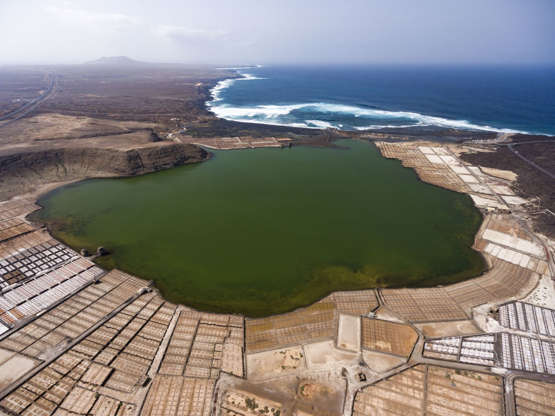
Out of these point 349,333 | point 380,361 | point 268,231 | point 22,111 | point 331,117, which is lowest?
point 380,361

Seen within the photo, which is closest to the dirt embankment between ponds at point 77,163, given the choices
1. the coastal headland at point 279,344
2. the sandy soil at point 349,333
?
the coastal headland at point 279,344

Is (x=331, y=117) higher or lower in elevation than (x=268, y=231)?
higher

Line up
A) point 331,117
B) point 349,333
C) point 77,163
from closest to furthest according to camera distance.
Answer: point 349,333
point 77,163
point 331,117

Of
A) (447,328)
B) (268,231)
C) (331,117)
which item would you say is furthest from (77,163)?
(331,117)

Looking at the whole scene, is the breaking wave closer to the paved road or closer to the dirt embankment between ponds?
the dirt embankment between ponds

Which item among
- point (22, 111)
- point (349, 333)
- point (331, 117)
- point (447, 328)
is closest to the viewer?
point (349, 333)

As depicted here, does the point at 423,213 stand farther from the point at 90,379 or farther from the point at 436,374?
the point at 90,379

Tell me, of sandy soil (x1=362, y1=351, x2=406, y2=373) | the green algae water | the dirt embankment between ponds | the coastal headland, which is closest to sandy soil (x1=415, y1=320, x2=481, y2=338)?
the coastal headland

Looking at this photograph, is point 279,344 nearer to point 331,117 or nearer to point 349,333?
point 349,333
